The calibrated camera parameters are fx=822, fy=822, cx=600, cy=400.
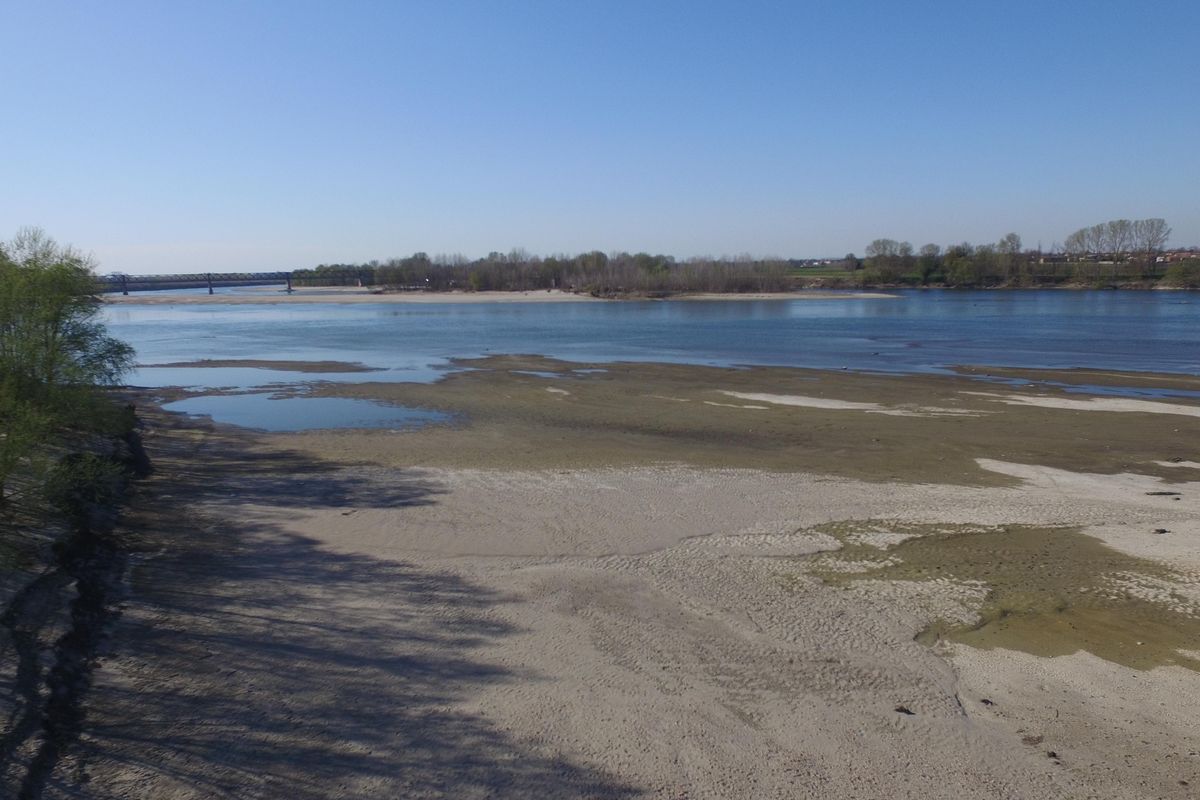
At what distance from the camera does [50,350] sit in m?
14.2

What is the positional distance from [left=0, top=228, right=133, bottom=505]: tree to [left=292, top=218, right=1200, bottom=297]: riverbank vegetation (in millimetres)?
112751

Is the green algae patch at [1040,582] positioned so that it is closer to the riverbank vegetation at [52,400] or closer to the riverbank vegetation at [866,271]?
the riverbank vegetation at [52,400]

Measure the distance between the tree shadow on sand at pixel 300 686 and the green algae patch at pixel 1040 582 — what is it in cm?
468

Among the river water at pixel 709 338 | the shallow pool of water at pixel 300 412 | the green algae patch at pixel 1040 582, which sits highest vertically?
the river water at pixel 709 338

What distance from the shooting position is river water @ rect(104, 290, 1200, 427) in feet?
125

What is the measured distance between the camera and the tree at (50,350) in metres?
12.3

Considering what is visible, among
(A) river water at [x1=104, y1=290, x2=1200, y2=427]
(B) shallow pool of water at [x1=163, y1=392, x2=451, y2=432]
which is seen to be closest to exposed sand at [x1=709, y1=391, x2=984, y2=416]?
(A) river water at [x1=104, y1=290, x2=1200, y2=427]

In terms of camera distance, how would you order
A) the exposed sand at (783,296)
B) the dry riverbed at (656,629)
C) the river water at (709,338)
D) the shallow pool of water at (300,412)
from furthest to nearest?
the exposed sand at (783,296)
the river water at (709,338)
the shallow pool of water at (300,412)
the dry riverbed at (656,629)

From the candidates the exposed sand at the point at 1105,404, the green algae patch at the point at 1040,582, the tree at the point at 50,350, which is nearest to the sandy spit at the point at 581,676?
the green algae patch at the point at 1040,582

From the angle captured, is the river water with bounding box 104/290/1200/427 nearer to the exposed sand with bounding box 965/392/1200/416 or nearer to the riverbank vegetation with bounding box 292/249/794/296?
the exposed sand with bounding box 965/392/1200/416

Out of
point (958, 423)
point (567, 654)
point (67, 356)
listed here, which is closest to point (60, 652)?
point (567, 654)

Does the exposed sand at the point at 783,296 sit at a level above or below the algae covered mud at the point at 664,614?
above

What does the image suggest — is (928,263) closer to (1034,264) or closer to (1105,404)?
(1034,264)

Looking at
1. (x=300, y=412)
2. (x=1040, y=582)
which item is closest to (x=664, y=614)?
(x=1040, y=582)
